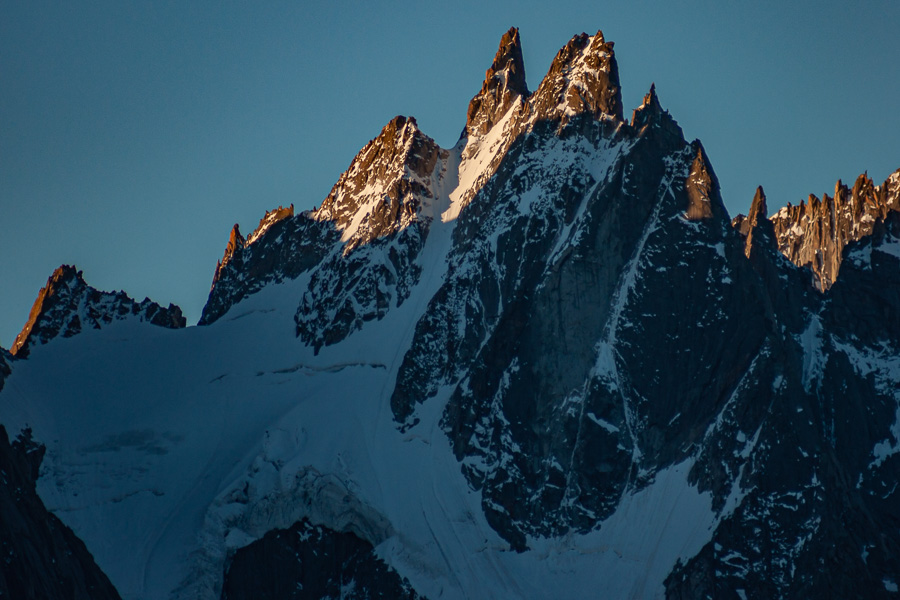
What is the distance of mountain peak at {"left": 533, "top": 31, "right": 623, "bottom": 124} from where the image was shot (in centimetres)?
17950

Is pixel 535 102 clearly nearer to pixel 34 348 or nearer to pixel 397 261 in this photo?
pixel 397 261

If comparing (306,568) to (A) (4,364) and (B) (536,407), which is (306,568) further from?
(A) (4,364)

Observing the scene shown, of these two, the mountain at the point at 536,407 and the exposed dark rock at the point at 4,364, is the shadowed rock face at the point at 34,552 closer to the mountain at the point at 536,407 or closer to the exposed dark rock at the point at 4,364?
the mountain at the point at 536,407

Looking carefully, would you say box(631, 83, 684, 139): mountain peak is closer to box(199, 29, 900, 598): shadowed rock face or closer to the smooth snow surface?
box(199, 29, 900, 598): shadowed rock face

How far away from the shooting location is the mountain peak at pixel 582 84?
589ft

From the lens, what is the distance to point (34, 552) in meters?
135

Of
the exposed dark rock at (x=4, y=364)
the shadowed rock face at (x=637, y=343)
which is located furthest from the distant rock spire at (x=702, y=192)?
the exposed dark rock at (x=4, y=364)

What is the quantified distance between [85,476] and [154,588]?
21.8 meters

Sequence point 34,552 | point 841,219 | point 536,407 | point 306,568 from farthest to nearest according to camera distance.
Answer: point 841,219 → point 536,407 → point 306,568 → point 34,552

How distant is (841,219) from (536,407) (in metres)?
53.7

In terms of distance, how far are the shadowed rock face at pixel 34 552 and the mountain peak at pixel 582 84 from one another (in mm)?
66965

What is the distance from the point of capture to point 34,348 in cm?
19612

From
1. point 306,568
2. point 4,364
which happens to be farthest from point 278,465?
point 4,364

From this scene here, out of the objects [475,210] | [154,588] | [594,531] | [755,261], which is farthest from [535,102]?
[154,588]
